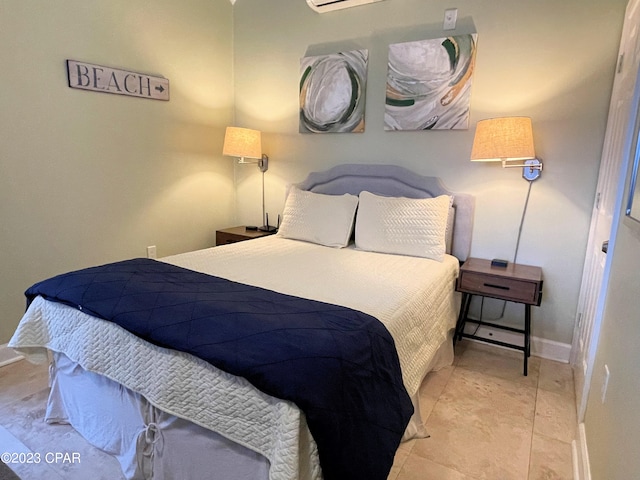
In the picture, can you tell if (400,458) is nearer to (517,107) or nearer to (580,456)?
(580,456)

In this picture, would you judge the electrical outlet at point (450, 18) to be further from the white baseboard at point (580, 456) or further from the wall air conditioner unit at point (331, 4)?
the white baseboard at point (580, 456)

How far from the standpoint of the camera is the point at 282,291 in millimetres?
1684

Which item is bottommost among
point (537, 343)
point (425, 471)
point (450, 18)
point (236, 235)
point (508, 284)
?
point (425, 471)

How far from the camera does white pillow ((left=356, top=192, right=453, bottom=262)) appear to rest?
7.91ft

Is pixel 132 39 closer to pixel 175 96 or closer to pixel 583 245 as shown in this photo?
pixel 175 96

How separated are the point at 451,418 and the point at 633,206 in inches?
49.6

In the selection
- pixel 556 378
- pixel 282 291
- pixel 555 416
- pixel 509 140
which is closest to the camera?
pixel 282 291

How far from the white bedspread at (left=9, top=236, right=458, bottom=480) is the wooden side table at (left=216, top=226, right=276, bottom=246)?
611 millimetres

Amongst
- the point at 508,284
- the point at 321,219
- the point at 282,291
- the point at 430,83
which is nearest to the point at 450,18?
the point at 430,83

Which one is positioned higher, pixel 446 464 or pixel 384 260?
pixel 384 260

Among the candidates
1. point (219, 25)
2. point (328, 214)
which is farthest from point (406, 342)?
point (219, 25)

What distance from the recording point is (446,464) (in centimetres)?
160

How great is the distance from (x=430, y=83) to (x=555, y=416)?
216 cm

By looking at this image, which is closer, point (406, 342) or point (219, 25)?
point (406, 342)
